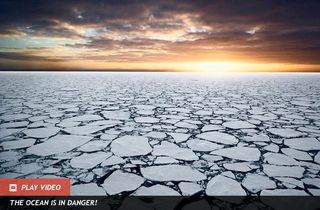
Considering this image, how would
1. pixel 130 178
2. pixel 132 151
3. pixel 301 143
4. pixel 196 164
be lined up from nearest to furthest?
pixel 130 178, pixel 196 164, pixel 132 151, pixel 301 143

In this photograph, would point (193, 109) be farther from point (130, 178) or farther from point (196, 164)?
point (130, 178)

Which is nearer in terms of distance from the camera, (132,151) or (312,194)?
(312,194)

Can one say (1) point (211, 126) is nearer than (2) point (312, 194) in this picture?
No

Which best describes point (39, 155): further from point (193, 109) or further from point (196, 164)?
point (193, 109)

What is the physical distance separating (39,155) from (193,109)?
298 centimetres

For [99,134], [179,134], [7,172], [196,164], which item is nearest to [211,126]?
[179,134]

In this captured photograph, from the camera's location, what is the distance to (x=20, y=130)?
9.20 ft

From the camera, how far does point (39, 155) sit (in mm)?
2072

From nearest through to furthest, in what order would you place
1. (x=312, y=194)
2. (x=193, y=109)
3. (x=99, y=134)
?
(x=312, y=194) → (x=99, y=134) → (x=193, y=109)

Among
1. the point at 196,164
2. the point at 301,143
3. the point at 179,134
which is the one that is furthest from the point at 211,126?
the point at 196,164

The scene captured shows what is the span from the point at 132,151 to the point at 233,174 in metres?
0.98

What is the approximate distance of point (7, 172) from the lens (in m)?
1.75

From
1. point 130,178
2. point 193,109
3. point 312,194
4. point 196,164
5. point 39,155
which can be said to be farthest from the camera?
point 193,109

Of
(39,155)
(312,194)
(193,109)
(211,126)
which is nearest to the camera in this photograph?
(312,194)
